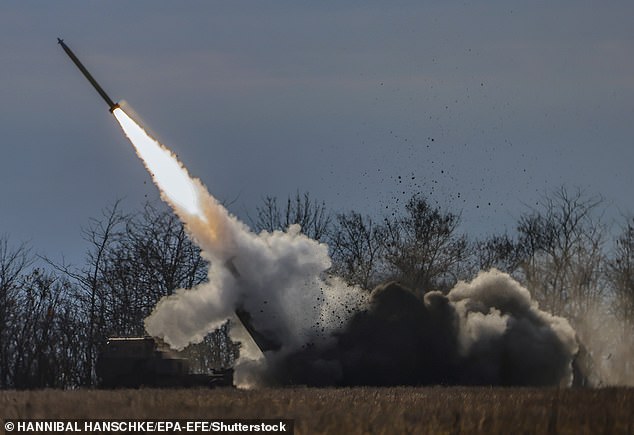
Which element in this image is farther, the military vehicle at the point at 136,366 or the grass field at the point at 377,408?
the military vehicle at the point at 136,366

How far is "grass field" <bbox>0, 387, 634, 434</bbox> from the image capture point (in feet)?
103

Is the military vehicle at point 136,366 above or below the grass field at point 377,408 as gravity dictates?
above

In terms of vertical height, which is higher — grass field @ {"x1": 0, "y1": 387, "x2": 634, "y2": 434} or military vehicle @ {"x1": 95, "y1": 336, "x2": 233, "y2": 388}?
military vehicle @ {"x1": 95, "y1": 336, "x2": 233, "y2": 388}

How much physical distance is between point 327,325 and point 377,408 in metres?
15.7

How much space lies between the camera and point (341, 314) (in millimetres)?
52031

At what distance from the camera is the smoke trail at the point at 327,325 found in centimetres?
4991

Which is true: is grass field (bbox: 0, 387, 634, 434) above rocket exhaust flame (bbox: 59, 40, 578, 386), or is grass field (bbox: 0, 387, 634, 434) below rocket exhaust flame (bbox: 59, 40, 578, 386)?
below

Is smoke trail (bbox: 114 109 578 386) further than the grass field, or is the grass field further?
smoke trail (bbox: 114 109 578 386)

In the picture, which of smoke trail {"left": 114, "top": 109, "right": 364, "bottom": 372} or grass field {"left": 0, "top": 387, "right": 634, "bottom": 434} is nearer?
grass field {"left": 0, "top": 387, "right": 634, "bottom": 434}

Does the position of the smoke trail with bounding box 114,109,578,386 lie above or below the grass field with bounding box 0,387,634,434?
above

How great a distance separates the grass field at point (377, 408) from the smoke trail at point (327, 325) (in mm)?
5358

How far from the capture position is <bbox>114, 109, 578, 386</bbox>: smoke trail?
49906mm

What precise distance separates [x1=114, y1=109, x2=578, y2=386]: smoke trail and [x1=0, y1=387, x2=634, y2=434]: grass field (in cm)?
536

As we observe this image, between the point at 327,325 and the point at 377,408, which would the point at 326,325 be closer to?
the point at 327,325
